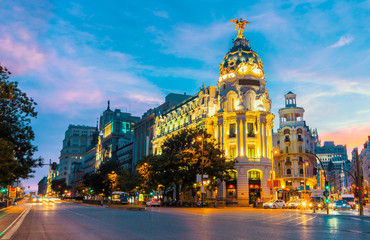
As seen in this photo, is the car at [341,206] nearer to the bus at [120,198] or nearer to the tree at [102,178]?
the bus at [120,198]

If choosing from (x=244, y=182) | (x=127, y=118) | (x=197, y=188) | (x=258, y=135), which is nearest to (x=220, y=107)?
(x=258, y=135)

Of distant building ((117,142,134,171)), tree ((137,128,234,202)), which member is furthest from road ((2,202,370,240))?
distant building ((117,142,134,171))

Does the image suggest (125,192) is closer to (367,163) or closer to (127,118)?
(127,118)

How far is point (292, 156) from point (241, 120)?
30935 mm

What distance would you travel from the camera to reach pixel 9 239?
15250 millimetres

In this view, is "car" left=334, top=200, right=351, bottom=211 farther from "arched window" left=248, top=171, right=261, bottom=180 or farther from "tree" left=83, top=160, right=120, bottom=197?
"tree" left=83, top=160, right=120, bottom=197

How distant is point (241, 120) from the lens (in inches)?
3123

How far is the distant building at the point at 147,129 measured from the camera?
11288cm

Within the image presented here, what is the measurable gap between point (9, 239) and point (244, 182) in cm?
6497

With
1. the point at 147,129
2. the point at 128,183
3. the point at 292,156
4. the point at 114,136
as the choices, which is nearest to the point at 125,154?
the point at 147,129

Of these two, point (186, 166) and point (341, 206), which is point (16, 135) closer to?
point (186, 166)

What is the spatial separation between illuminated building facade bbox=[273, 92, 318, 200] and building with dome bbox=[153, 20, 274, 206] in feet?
73.5

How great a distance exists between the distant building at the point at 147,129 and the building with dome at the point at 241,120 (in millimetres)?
24663

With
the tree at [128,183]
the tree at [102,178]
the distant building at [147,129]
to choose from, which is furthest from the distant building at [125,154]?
the tree at [128,183]
